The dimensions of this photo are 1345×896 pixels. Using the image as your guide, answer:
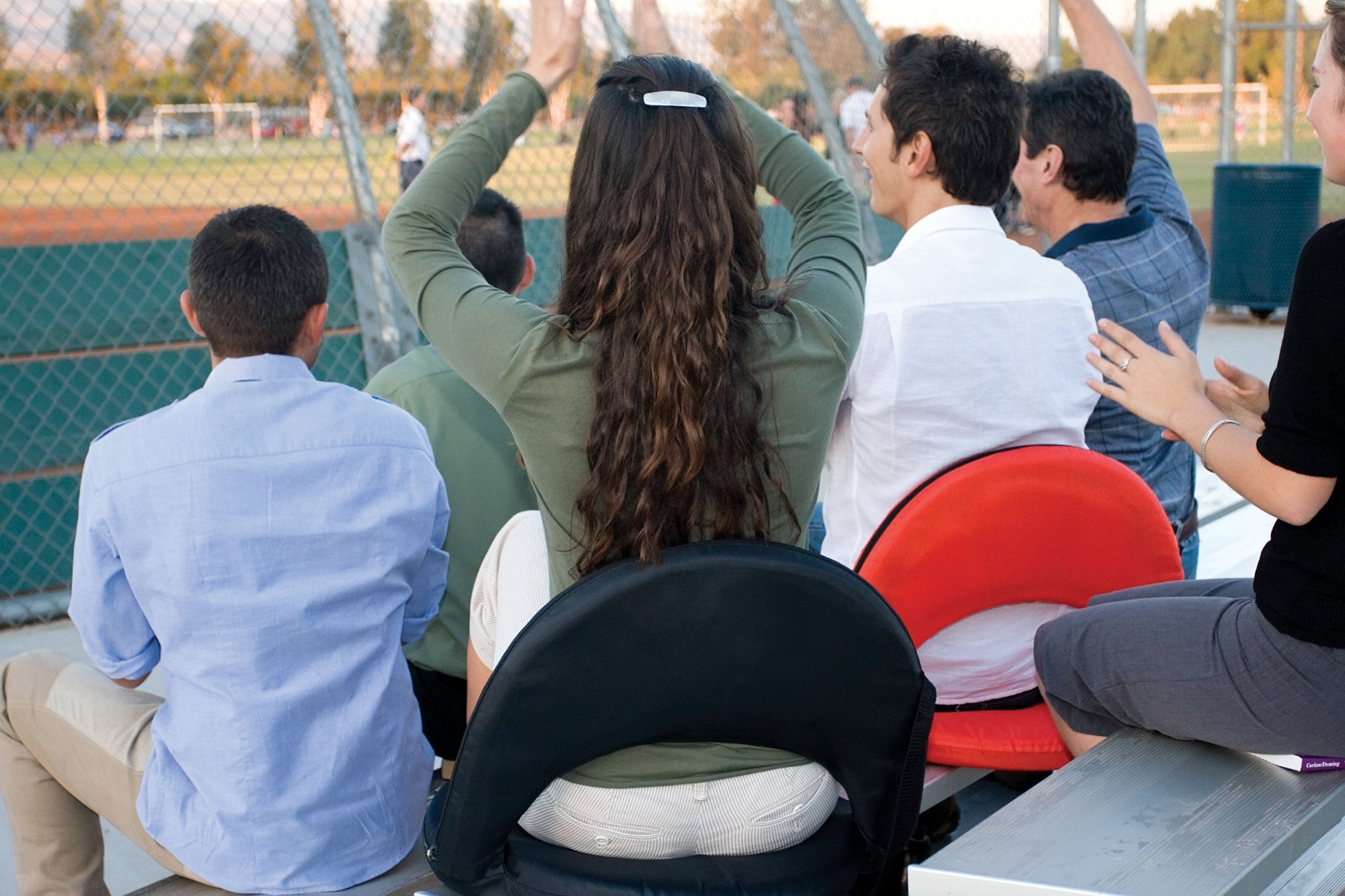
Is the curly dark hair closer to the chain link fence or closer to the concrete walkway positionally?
the concrete walkway

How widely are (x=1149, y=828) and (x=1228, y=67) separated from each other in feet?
32.3

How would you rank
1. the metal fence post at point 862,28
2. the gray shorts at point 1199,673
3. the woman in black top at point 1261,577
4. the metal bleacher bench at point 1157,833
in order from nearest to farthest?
the metal bleacher bench at point 1157,833, the woman in black top at point 1261,577, the gray shorts at point 1199,673, the metal fence post at point 862,28

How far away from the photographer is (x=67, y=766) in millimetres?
2088

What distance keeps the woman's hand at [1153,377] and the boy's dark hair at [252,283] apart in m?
1.30

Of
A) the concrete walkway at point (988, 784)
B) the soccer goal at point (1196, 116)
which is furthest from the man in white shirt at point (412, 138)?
the soccer goal at point (1196, 116)

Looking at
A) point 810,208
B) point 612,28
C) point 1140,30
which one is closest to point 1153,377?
point 810,208

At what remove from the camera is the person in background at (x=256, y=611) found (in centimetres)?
180

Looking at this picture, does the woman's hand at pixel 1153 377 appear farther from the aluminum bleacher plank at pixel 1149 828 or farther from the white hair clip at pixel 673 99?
the white hair clip at pixel 673 99

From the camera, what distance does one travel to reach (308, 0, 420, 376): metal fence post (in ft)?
13.0

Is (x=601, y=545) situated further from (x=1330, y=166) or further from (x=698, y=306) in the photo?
(x=1330, y=166)

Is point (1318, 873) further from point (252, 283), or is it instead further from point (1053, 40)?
point (1053, 40)

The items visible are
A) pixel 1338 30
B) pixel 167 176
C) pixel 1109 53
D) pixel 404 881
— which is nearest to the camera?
pixel 1338 30

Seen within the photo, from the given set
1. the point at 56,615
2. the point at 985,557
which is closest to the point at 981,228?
the point at 985,557

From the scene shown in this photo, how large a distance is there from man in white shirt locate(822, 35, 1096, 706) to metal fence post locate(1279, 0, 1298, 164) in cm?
909
